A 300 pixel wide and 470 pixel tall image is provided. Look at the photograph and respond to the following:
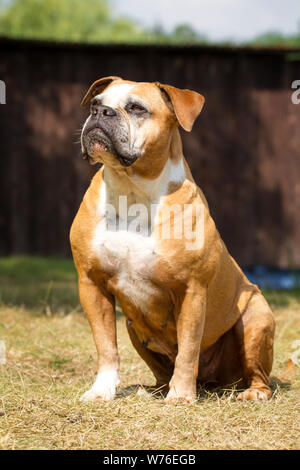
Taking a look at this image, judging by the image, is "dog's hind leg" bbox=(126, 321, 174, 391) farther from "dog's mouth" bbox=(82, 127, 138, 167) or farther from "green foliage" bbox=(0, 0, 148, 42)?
"green foliage" bbox=(0, 0, 148, 42)

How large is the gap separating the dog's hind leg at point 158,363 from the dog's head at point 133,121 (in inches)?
42.6

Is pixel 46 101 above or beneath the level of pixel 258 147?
above

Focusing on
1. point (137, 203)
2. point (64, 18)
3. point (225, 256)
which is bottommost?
point (225, 256)

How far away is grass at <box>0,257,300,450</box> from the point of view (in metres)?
2.56

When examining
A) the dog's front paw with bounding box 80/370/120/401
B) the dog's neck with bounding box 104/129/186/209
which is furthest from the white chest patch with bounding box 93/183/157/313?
the dog's front paw with bounding box 80/370/120/401

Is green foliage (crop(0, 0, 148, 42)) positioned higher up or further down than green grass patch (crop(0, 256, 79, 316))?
higher up

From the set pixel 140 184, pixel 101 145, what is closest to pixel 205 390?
pixel 140 184

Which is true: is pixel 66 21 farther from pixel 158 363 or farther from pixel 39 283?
pixel 158 363

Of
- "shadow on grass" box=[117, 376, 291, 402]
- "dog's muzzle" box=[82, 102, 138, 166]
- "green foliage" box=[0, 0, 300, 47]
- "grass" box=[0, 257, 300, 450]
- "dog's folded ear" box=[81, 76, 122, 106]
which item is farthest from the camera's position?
"green foliage" box=[0, 0, 300, 47]

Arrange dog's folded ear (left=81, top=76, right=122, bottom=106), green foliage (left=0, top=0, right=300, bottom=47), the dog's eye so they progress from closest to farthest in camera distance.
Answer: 1. the dog's eye
2. dog's folded ear (left=81, top=76, right=122, bottom=106)
3. green foliage (left=0, top=0, right=300, bottom=47)

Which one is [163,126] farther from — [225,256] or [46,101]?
[46,101]

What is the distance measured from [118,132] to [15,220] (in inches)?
270

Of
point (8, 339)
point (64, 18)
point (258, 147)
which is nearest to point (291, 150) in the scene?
point (258, 147)
